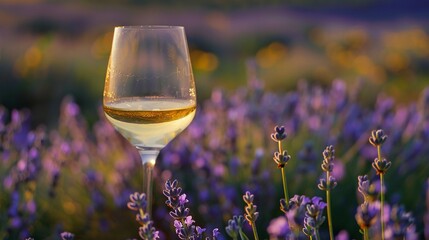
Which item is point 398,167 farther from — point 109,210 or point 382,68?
point 382,68

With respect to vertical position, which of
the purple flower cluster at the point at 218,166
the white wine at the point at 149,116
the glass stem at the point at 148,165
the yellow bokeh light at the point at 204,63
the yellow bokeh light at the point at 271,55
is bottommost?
the yellow bokeh light at the point at 271,55

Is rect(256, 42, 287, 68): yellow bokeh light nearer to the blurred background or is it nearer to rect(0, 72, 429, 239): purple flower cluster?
the blurred background

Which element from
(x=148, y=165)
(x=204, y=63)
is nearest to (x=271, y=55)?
(x=204, y=63)

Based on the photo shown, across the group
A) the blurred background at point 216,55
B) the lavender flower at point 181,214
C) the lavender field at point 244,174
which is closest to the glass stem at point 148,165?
the lavender field at point 244,174

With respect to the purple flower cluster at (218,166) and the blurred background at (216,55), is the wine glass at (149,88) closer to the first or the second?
the purple flower cluster at (218,166)

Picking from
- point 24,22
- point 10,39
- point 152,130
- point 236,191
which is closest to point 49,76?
point 10,39
